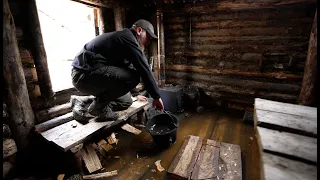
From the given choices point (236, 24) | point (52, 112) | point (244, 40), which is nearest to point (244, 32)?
point (244, 40)

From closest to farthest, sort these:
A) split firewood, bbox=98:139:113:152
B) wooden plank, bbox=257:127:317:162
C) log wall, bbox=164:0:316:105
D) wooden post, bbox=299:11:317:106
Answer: wooden plank, bbox=257:127:317:162, wooden post, bbox=299:11:317:106, split firewood, bbox=98:139:113:152, log wall, bbox=164:0:316:105

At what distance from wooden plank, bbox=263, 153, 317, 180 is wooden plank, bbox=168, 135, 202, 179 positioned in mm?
1567

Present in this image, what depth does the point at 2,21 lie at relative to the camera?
7.98 feet

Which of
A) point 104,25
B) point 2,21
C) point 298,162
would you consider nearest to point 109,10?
point 104,25

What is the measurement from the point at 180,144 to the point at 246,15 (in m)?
3.84

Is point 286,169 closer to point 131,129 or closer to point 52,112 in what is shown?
point 131,129

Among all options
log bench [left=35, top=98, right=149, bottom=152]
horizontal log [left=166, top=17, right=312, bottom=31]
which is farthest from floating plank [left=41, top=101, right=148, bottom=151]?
horizontal log [left=166, top=17, right=312, bottom=31]

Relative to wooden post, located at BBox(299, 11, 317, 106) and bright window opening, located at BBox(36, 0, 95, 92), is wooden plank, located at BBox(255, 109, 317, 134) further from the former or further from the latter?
bright window opening, located at BBox(36, 0, 95, 92)

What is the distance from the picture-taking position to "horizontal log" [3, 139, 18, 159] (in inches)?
104

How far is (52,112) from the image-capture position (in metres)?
3.33

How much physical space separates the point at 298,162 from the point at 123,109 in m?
3.14

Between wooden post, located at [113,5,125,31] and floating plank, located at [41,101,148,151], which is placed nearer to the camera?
floating plank, located at [41,101,148,151]

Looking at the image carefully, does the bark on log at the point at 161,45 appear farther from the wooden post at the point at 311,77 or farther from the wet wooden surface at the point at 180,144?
the wooden post at the point at 311,77

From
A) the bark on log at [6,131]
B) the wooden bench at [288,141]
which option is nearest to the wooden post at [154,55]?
the bark on log at [6,131]
